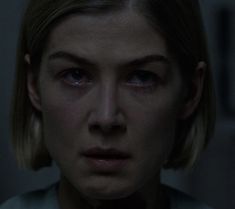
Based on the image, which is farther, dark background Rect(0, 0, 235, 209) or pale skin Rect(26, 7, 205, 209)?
dark background Rect(0, 0, 235, 209)

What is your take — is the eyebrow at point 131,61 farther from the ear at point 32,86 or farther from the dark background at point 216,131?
the dark background at point 216,131

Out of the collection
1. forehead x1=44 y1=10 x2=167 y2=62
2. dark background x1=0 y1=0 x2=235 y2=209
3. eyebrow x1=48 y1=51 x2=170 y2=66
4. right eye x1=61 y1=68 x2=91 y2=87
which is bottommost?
dark background x1=0 y1=0 x2=235 y2=209

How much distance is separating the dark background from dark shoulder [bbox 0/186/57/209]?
132cm

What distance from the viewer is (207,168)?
3773 millimetres

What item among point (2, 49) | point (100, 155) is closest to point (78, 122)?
point (100, 155)

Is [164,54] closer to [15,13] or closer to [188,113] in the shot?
[188,113]

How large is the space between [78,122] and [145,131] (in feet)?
0.53

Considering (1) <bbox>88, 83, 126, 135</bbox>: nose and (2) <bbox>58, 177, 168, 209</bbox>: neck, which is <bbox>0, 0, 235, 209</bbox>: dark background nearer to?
(2) <bbox>58, 177, 168, 209</bbox>: neck

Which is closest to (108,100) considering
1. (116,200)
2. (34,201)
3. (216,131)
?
(116,200)

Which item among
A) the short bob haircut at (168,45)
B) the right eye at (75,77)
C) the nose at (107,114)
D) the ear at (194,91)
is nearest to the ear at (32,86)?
the short bob haircut at (168,45)

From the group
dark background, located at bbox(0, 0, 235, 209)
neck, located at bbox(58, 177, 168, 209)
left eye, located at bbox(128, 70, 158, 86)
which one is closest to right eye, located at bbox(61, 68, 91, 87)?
left eye, located at bbox(128, 70, 158, 86)

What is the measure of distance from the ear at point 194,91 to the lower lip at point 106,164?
0.27m

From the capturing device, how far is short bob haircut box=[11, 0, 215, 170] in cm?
204

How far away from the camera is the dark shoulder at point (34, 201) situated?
7.47 ft
